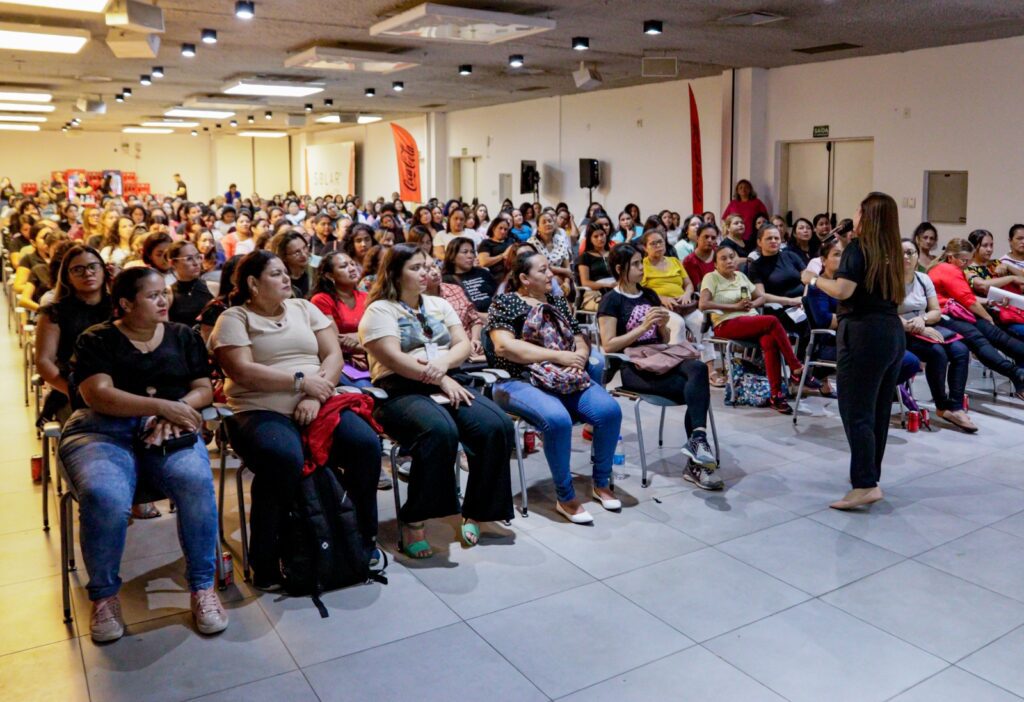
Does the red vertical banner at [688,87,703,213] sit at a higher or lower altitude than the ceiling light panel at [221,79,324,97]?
lower

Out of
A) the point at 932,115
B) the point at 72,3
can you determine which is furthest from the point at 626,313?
the point at 932,115

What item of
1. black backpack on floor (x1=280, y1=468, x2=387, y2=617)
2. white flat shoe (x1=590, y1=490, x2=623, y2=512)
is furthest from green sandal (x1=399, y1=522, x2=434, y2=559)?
white flat shoe (x1=590, y1=490, x2=623, y2=512)

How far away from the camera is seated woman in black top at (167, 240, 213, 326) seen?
4.86 metres

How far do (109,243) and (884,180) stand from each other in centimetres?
822

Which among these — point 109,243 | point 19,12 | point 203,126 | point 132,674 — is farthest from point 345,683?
point 203,126

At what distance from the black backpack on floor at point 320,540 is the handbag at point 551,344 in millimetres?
1220

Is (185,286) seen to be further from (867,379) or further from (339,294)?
(867,379)

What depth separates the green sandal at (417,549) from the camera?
143 inches

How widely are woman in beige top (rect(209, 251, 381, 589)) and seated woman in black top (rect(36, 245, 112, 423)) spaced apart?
0.75m

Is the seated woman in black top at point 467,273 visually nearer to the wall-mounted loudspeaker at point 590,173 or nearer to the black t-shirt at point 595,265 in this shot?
the black t-shirt at point 595,265

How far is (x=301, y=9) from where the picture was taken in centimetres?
738

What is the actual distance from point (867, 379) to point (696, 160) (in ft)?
28.2

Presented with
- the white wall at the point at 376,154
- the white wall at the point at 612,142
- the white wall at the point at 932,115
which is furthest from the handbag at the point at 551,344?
the white wall at the point at 376,154

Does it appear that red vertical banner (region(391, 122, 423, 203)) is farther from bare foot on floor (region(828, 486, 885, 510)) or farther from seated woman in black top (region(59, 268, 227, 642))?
seated woman in black top (region(59, 268, 227, 642))
